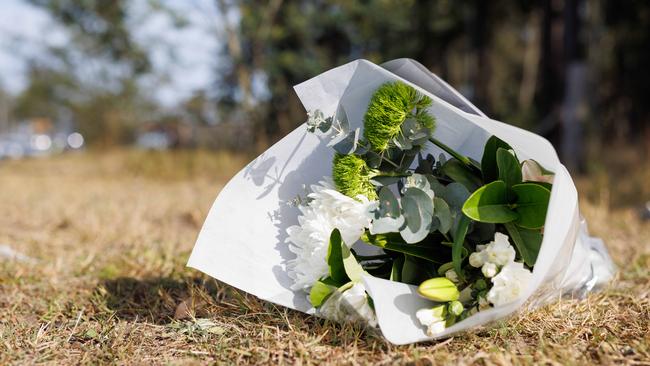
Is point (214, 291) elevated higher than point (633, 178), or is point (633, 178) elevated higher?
point (214, 291)

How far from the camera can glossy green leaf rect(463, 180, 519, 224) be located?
116 centimetres

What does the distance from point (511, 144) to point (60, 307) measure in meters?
1.27

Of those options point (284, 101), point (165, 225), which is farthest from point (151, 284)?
point (284, 101)

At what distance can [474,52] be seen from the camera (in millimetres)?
10742

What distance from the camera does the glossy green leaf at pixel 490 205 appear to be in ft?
3.79

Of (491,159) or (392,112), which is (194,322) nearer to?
(392,112)

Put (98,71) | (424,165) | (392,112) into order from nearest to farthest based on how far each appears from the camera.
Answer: (392,112), (424,165), (98,71)

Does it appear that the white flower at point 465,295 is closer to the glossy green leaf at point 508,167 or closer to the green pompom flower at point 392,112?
the glossy green leaf at point 508,167

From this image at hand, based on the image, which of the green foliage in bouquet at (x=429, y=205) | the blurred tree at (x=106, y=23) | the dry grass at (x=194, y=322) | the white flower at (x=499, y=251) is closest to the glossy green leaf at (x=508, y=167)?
the green foliage in bouquet at (x=429, y=205)

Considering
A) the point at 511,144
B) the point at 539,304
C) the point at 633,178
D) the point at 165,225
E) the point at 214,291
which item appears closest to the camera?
the point at 511,144

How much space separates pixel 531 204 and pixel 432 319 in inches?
12.9

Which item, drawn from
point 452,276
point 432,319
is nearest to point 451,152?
point 452,276

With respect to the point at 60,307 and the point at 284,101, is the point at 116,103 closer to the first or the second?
the point at 284,101

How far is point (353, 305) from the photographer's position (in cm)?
118
